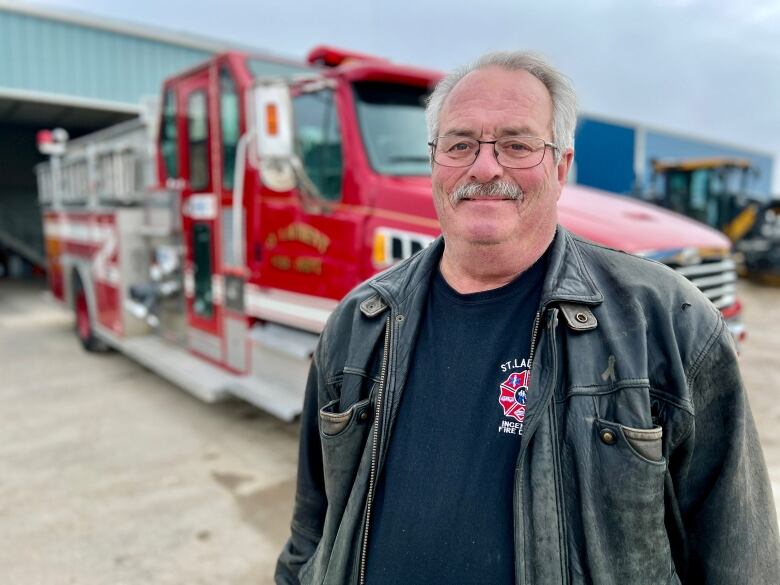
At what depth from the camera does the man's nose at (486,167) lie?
1334 mm

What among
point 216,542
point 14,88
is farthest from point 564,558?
point 14,88

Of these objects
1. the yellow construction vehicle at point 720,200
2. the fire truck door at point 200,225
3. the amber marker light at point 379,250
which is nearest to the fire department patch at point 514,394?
the amber marker light at point 379,250

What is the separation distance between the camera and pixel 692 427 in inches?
47.4

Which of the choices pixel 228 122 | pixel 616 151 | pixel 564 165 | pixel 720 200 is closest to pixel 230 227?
pixel 228 122

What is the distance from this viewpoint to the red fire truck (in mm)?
3434

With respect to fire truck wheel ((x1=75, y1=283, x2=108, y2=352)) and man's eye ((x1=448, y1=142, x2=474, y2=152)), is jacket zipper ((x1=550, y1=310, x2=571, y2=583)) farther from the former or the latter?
fire truck wheel ((x1=75, y1=283, x2=108, y2=352))

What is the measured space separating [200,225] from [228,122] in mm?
890

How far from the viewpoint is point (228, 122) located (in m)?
4.36

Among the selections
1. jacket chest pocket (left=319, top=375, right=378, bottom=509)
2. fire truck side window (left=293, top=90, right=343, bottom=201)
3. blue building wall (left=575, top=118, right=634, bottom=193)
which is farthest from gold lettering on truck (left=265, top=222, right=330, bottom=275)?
blue building wall (left=575, top=118, right=634, bottom=193)

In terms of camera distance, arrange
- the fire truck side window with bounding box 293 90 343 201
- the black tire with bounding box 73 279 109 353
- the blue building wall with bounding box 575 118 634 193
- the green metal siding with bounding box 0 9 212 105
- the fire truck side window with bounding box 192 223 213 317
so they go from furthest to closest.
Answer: the blue building wall with bounding box 575 118 634 193 → the green metal siding with bounding box 0 9 212 105 → the black tire with bounding box 73 279 109 353 → the fire truck side window with bounding box 192 223 213 317 → the fire truck side window with bounding box 293 90 343 201

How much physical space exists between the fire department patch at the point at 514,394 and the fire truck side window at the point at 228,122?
3.52 m

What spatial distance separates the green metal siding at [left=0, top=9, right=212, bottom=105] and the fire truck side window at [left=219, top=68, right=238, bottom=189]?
10.0m

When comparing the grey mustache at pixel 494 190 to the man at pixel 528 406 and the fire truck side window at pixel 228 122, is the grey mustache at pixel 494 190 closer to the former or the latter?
the man at pixel 528 406

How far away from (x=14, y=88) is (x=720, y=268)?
1308 centimetres
